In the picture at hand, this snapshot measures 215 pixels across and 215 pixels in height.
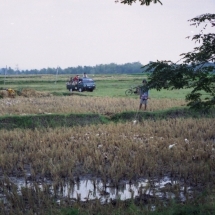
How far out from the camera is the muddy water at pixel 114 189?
7040 mm

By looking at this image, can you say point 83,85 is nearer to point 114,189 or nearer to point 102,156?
point 102,156

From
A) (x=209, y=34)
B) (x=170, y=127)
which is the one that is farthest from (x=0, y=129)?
(x=209, y=34)

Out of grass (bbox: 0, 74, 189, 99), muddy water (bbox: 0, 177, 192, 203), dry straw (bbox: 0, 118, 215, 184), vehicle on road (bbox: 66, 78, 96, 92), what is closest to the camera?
muddy water (bbox: 0, 177, 192, 203)

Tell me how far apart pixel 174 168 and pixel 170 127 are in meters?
5.77

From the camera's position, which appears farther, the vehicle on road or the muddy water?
the vehicle on road

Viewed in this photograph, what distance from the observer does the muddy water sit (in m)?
7.04

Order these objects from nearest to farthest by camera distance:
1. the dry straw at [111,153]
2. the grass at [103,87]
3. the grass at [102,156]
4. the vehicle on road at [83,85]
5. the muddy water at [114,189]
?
the grass at [102,156]
the muddy water at [114,189]
the dry straw at [111,153]
the grass at [103,87]
the vehicle on road at [83,85]

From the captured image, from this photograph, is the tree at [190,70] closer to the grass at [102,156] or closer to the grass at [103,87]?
the grass at [102,156]

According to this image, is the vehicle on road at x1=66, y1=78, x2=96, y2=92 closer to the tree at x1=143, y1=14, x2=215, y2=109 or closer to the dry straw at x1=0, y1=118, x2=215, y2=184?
the dry straw at x1=0, y1=118, x2=215, y2=184

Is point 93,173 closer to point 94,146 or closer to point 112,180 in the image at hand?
point 112,180

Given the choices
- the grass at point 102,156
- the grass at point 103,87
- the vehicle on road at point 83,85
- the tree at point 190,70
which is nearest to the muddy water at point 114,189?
the grass at point 102,156

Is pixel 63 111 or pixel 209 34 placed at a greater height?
pixel 209 34

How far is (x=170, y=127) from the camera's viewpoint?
14344 mm

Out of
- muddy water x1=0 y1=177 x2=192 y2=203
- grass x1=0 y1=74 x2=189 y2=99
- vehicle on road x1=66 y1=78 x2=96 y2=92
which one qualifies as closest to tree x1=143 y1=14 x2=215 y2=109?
muddy water x1=0 y1=177 x2=192 y2=203
